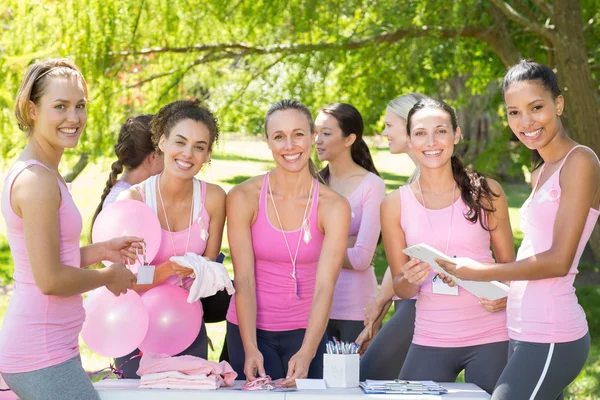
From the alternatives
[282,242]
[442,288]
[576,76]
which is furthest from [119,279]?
[576,76]

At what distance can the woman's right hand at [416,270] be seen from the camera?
332cm

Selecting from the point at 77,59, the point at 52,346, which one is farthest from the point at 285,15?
the point at 52,346

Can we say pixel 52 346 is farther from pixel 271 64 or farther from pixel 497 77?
pixel 497 77

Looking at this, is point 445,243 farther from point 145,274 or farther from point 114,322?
point 114,322

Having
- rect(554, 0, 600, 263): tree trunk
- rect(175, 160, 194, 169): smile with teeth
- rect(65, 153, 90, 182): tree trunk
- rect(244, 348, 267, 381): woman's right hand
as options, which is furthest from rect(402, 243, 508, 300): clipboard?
rect(65, 153, 90, 182): tree trunk

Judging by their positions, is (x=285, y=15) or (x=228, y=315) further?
(x=285, y=15)

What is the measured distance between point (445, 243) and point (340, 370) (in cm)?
72

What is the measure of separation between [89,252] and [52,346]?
515mm

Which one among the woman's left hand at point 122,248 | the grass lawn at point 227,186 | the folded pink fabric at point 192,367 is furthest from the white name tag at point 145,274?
the grass lawn at point 227,186

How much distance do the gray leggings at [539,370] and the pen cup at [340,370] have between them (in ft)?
1.76

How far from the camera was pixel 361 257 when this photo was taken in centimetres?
426

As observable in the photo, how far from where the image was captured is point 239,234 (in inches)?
143

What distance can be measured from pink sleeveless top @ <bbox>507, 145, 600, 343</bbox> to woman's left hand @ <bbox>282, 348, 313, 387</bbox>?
83 cm

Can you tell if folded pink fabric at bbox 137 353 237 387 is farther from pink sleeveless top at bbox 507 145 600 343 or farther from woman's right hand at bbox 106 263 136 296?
pink sleeveless top at bbox 507 145 600 343
